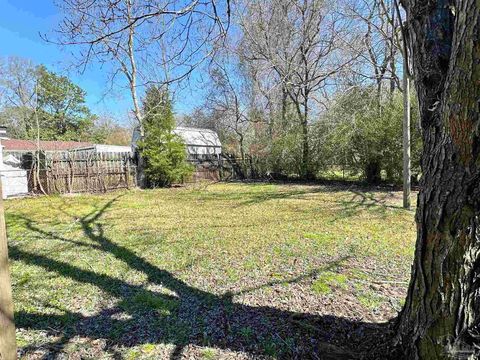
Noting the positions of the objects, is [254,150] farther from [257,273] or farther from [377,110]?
[257,273]

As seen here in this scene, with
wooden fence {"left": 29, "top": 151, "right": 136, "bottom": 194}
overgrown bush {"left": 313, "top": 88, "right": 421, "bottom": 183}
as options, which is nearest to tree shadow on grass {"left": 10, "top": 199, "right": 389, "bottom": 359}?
overgrown bush {"left": 313, "top": 88, "right": 421, "bottom": 183}

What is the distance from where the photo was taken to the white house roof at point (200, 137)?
18.5 metres

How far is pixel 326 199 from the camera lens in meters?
7.75

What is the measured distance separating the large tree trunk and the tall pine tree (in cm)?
1125

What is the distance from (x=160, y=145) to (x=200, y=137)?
7650mm

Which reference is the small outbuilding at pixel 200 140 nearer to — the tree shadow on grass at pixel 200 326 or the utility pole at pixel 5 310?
the tree shadow on grass at pixel 200 326

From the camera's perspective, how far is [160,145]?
12.1 m

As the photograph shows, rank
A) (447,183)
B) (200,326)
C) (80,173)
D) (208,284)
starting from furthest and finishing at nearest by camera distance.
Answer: (80,173) → (208,284) → (200,326) → (447,183)

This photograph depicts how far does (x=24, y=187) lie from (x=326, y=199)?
10447 mm

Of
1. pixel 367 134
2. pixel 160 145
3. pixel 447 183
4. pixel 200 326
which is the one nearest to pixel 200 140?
pixel 160 145

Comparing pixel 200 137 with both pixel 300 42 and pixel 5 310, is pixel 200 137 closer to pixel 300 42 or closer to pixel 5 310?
pixel 300 42

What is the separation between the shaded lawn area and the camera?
2002 mm

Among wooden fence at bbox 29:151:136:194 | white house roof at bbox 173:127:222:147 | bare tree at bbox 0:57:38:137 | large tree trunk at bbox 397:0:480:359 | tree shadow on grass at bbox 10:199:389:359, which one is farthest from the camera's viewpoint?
white house roof at bbox 173:127:222:147

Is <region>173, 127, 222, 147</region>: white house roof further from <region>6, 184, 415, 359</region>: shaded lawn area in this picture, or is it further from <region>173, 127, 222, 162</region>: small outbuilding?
<region>6, 184, 415, 359</region>: shaded lawn area
